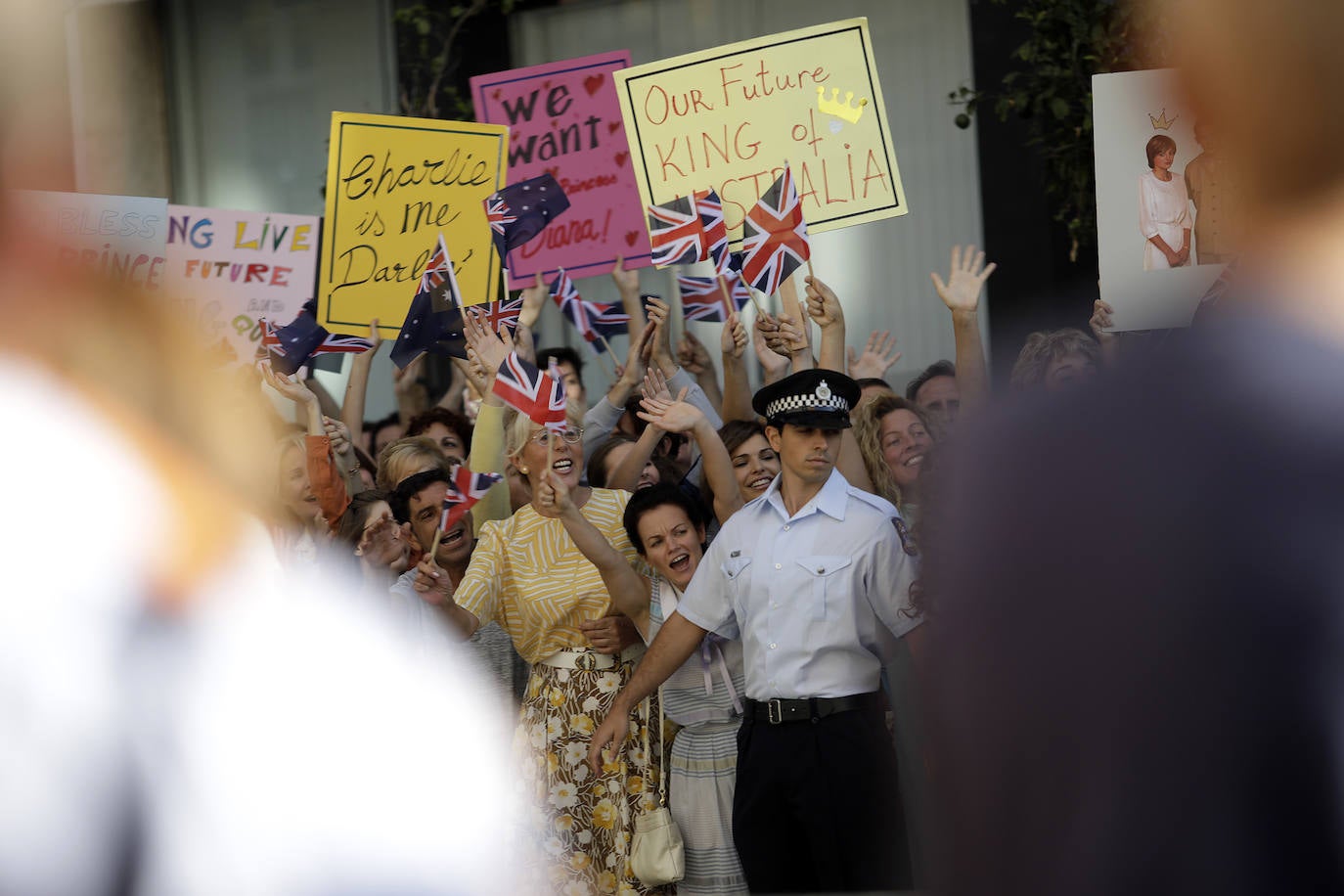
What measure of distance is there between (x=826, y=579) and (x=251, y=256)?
144 inches

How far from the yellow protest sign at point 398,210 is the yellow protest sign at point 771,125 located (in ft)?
2.17

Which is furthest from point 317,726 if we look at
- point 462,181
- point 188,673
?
point 462,181

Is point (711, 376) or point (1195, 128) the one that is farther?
point (711, 376)

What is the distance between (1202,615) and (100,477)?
2.71 feet

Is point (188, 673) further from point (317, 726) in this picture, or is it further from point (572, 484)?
point (572, 484)

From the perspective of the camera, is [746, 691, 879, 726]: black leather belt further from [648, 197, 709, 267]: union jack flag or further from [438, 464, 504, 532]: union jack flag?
[648, 197, 709, 267]: union jack flag

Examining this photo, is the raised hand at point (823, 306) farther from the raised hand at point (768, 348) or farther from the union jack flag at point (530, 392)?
the union jack flag at point (530, 392)

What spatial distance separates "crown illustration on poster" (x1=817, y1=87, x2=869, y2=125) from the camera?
18.7 feet

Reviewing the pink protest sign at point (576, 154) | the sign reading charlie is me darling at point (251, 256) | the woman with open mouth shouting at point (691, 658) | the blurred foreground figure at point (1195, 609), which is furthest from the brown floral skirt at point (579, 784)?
the blurred foreground figure at point (1195, 609)

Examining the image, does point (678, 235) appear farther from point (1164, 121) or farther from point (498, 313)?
point (1164, 121)

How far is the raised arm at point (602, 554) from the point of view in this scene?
4352 millimetres

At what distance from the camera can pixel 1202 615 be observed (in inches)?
36.6

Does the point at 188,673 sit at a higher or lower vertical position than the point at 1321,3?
lower

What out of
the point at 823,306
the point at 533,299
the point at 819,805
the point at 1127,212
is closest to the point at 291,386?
the point at 533,299
